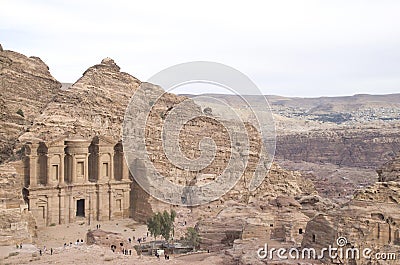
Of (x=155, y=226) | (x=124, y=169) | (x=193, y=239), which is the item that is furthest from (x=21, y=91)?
(x=193, y=239)

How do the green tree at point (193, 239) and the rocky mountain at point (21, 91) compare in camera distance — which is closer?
the green tree at point (193, 239)

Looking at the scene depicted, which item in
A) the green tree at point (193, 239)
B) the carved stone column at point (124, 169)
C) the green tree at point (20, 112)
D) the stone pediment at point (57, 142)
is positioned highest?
the green tree at point (20, 112)

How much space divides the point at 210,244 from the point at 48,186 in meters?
14.5

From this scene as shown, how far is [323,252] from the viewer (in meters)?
19.1

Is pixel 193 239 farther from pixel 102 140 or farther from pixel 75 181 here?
pixel 102 140

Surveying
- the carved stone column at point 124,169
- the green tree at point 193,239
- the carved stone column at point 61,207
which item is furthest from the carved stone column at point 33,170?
the green tree at point 193,239

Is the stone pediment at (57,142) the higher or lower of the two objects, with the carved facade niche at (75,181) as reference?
higher

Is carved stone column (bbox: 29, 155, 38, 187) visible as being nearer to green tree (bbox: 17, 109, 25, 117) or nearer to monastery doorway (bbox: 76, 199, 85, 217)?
monastery doorway (bbox: 76, 199, 85, 217)

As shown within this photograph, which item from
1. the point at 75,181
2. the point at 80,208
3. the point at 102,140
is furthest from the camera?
the point at 102,140

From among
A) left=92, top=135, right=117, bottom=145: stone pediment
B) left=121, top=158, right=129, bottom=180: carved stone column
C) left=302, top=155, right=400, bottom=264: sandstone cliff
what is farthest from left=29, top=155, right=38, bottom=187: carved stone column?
left=302, top=155, right=400, bottom=264: sandstone cliff

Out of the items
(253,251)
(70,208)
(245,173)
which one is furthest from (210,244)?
(245,173)

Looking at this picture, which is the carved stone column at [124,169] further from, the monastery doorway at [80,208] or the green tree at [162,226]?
the green tree at [162,226]

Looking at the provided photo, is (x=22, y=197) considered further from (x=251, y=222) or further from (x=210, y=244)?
(x=251, y=222)

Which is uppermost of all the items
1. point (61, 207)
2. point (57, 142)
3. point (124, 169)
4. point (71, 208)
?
point (57, 142)
